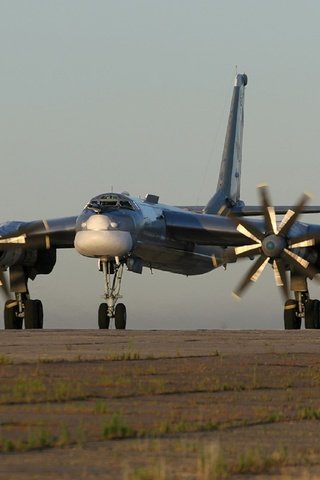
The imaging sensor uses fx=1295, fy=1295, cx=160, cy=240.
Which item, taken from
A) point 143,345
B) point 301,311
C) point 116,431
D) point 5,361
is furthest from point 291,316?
point 116,431

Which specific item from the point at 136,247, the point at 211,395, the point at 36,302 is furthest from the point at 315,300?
the point at 211,395

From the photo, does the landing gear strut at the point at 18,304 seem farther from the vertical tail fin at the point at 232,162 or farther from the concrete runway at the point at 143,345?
the concrete runway at the point at 143,345

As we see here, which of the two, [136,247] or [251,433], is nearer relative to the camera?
[251,433]

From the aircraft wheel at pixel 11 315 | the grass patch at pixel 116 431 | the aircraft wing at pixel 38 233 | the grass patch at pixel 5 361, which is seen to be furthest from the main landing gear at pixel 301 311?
the grass patch at pixel 116 431

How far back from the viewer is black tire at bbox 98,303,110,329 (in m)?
36.8

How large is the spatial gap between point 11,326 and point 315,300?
375 inches

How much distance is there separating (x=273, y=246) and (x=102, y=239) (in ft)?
16.1

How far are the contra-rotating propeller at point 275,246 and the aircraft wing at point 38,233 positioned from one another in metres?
5.64

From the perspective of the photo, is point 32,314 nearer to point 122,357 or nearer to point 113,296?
point 113,296

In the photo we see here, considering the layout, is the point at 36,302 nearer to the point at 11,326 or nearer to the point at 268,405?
the point at 11,326

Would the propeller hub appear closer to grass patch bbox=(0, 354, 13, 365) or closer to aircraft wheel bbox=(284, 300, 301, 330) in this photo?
aircraft wheel bbox=(284, 300, 301, 330)

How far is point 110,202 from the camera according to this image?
125 ft

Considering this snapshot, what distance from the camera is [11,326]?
40594mm

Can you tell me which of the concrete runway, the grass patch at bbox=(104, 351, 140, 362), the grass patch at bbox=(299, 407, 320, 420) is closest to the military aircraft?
the concrete runway
